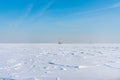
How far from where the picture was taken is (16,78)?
386 cm

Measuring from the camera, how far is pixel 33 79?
12.2 ft

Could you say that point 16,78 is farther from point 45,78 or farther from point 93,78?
point 93,78

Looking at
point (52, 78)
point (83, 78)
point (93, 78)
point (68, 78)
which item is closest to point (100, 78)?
point (93, 78)

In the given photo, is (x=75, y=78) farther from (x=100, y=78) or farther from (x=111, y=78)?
(x=111, y=78)

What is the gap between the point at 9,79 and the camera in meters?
3.72

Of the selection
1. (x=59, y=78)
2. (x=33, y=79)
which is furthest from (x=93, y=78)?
(x=33, y=79)

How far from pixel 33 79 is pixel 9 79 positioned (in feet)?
1.85

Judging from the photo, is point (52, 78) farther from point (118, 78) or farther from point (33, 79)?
point (118, 78)

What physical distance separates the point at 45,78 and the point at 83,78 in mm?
933

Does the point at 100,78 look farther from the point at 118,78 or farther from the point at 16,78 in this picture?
the point at 16,78

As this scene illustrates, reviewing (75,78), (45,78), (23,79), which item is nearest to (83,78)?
(75,78)

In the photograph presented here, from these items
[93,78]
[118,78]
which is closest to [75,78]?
[93,78]

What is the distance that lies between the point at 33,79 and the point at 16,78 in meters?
0.46

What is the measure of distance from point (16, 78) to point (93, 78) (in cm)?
188
